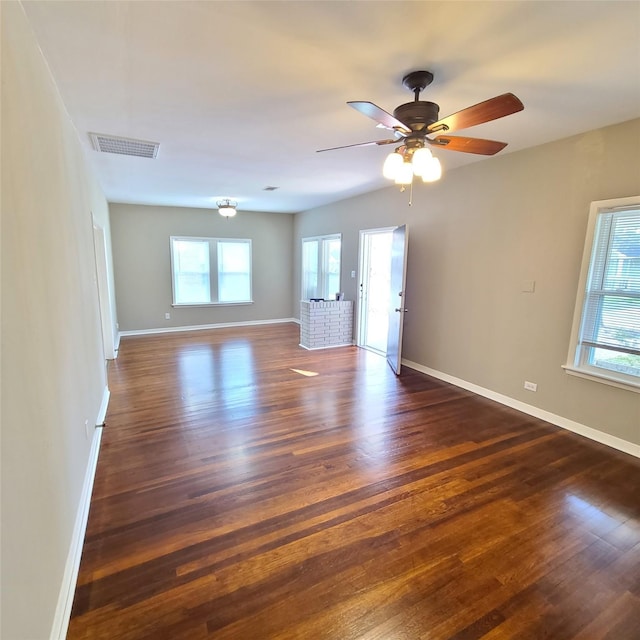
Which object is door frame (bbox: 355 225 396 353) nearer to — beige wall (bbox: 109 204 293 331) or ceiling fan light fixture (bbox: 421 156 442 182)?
beige wall (bbox: 109 204 293 331)

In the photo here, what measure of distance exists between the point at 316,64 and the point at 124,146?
2283mm

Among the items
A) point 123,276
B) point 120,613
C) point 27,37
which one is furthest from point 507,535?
point 123,276

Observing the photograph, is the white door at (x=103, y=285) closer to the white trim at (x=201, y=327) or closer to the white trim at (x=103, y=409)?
the white trim at (x=103, y=409)

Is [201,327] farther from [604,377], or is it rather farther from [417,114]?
[604,377]

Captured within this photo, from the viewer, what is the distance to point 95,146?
328cm

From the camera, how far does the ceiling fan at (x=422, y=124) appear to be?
1828 mm

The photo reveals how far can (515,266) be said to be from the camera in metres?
3.64

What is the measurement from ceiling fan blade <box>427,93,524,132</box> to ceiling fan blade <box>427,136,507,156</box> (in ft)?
0.47

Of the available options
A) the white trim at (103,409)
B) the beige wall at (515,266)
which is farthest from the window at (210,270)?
the beige wall at (515,266)

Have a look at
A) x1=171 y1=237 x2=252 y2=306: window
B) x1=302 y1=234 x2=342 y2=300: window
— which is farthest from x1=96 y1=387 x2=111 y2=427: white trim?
x1=302 y1=234 x2=342 y2=300: window

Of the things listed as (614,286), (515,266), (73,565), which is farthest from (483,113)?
(73,565)

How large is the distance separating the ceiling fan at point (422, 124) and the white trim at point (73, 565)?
2.57m

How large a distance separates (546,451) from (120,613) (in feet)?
10.0

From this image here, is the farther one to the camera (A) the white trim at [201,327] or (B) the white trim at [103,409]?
(A) the white trim at [201,327]
